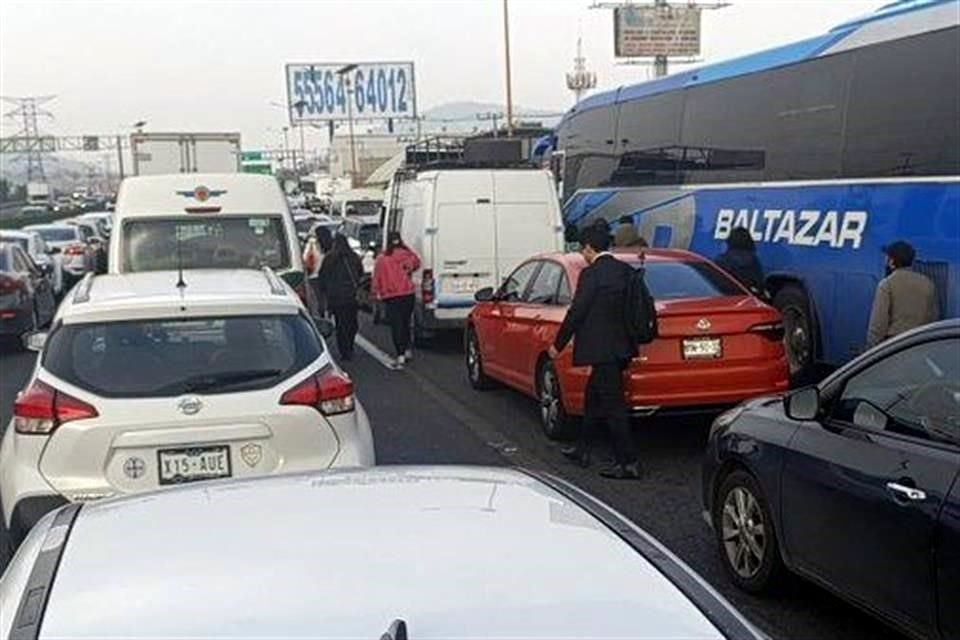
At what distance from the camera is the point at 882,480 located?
179 inches

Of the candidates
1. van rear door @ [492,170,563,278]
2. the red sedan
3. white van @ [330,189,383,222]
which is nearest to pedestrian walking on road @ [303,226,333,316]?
van rear door @ [492,170,563,278]

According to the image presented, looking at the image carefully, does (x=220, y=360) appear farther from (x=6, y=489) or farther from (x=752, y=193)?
(x=752, y=193)

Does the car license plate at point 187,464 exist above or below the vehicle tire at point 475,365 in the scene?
above

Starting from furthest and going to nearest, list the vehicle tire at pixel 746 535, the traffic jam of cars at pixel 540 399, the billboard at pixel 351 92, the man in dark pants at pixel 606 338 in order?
1. the billboard at pixel 351 92
2. the man in dark pants at pixel 606 338
3. the vehicle tire at pixel 746 535
4. the traffic jam of cars at pixel 540 399

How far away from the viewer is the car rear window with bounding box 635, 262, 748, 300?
922 cm

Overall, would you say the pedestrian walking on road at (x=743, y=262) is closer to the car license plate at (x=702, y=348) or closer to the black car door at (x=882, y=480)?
the car license plate at (x=702, y=348)

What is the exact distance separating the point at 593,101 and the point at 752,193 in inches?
246

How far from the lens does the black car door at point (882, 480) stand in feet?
14.2

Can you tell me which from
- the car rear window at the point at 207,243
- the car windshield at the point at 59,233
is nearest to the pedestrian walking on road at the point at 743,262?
the car rear window at the point at 207,243

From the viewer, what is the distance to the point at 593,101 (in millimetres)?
18641

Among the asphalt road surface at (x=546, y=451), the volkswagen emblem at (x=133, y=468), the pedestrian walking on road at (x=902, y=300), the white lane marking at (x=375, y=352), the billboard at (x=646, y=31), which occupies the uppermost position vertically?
the billboard at (x=646, y=31)

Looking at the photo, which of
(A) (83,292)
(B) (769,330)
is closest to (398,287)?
(B) (769,330)

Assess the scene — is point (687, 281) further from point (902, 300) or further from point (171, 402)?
point (171, 402)

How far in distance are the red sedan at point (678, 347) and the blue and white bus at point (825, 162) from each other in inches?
68.4
